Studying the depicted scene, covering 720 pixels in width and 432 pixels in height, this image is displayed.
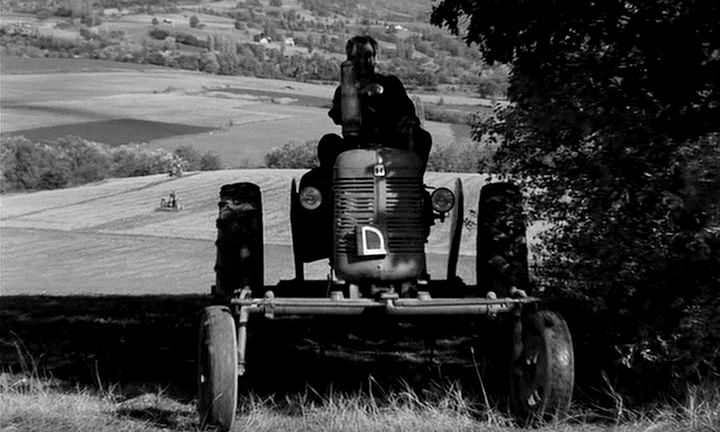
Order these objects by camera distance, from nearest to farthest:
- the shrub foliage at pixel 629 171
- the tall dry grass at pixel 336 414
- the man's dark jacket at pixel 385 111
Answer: the tall dry grass at pixel 336 414 → the shrub foliage at pixel 629 171 → the man's dark jacket at pixel 385 111

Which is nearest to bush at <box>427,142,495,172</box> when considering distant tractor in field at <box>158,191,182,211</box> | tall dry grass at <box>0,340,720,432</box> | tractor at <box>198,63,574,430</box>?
distant tractor in field at <box>158,191,182,211</box>

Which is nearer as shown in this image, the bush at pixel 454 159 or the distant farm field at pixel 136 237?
the distant farm field at pixel 136 237

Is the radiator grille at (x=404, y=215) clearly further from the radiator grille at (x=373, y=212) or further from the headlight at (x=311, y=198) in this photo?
the headlight at (x=311, y=198)

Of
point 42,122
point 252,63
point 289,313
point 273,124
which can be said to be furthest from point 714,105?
point 252,63

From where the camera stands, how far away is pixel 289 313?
6332mm

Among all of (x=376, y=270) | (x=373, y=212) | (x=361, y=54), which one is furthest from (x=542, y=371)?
(x=361, y=54)

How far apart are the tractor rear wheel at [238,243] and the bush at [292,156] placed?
134ft

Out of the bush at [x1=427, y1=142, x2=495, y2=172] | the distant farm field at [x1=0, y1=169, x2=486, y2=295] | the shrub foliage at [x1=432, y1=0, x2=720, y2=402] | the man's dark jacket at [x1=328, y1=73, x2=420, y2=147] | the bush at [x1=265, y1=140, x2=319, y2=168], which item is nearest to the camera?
the shrub foliage at [x1=432, y1=0, x2=720, y2=402]

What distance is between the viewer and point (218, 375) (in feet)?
19.6

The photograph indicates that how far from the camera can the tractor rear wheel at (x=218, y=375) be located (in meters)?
5.91

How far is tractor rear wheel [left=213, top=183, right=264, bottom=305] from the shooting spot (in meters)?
7.56

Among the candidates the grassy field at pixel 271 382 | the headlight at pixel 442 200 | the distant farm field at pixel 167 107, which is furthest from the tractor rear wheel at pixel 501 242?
the distant farm field at pixel 167 107

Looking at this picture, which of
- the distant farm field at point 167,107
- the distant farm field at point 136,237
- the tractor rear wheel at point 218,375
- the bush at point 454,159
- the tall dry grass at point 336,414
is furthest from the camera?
the distant farm field at point 167,107

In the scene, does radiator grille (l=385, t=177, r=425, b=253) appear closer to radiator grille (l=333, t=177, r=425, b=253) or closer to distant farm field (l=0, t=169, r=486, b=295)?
radiator grille (l=333, t=177, r=425, b=253)
